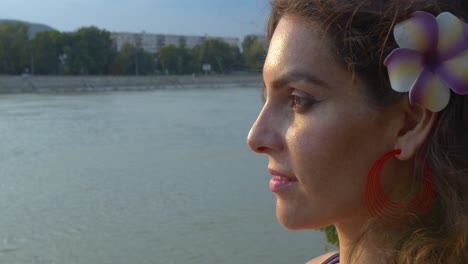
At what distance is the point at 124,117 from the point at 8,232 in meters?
14.0

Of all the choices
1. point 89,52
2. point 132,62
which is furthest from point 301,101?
point 132,62

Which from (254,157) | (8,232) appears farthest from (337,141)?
(254,157)

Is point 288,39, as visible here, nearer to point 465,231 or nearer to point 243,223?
point 465,231

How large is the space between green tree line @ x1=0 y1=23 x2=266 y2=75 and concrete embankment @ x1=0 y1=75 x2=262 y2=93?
6.40 feet

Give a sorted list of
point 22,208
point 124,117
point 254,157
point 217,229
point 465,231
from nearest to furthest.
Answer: point 465,231 → point 217,229 → point 22,208 → point 254,157 → point 124,117

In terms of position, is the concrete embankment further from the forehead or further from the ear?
the ear

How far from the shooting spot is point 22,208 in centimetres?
814

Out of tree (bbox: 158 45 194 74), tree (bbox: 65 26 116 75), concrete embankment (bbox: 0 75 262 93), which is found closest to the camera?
concrete embankment (bbox: 0 75 262 93)

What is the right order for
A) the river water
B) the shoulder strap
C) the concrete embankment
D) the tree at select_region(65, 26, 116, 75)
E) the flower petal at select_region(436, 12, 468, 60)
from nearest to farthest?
the flower petal at select_region(436, 12, 468, 60) → the shoulder strap → the river water → the concrete embankment → the tree at select_region(65, 26, 116, 75)

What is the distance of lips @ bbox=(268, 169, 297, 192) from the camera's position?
2.97 ft

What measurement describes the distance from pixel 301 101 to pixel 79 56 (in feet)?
164

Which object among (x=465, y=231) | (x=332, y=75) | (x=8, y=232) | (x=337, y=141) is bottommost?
(x=8, y=232)

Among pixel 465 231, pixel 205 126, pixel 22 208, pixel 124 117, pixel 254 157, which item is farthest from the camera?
pixel 124 117

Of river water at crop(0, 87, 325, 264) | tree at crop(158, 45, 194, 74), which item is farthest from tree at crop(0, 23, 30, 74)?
river water at crop(0, 87, 325, 264)
